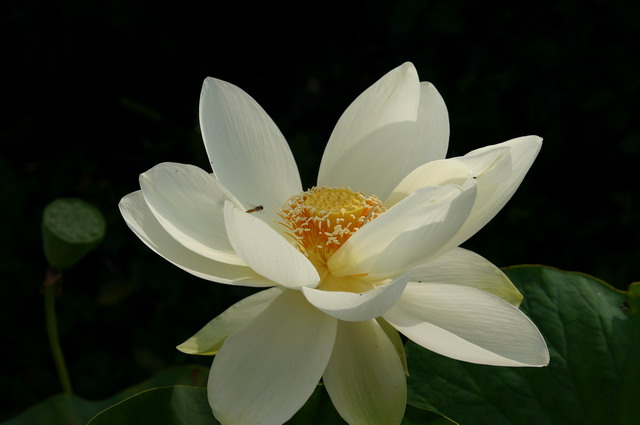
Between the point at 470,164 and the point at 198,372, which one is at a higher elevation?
the point at 470,164

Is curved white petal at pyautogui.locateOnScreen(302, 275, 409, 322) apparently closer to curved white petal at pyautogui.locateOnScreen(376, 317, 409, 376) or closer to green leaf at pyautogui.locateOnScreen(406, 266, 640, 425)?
curved white petal at pyautogui.locateOnScreen(376, 317, 409, 376)

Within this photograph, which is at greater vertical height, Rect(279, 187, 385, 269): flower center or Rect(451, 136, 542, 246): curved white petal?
Rect(451, 136, 542, 246): curved white petal

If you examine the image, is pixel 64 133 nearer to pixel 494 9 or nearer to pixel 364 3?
pixel 364 3

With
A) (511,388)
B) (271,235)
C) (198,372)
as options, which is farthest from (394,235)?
(198,372)

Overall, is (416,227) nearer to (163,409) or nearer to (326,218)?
(326,218)

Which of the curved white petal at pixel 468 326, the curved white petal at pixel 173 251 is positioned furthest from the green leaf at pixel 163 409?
the curved white petal at pixel 468 326

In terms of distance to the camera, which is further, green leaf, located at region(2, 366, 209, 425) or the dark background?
the dark background

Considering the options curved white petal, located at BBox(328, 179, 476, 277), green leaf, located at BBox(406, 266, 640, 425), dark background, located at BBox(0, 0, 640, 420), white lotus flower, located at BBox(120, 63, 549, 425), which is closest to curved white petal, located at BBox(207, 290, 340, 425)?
white lotus flower, located at BBox(120, 63, 549, 425)
